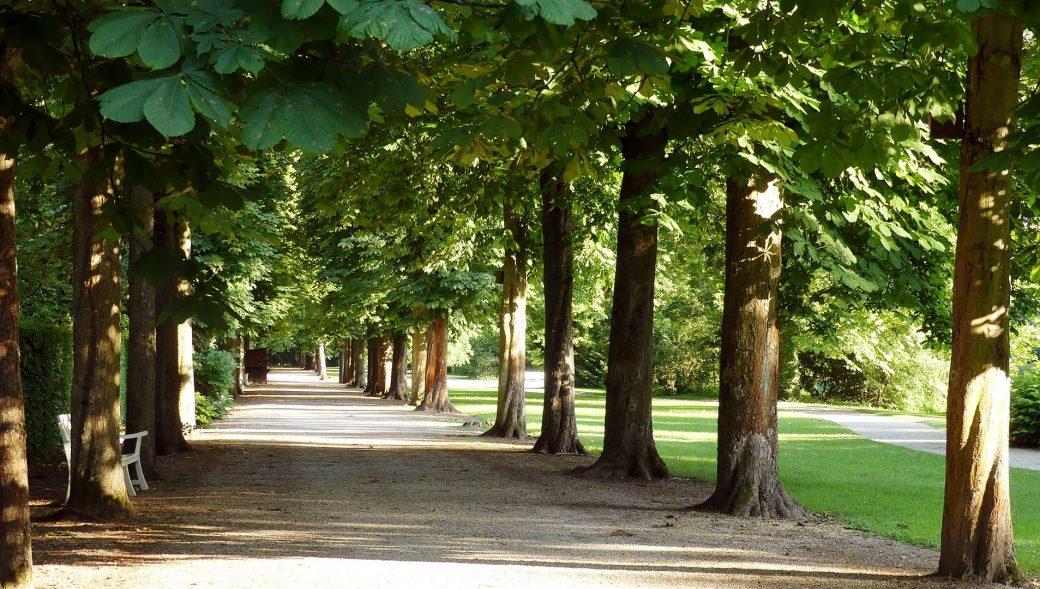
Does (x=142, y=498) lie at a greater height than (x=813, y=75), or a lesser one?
lesser

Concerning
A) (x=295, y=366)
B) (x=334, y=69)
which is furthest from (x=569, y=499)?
(x=295, y=366)

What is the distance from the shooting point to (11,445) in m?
6.75

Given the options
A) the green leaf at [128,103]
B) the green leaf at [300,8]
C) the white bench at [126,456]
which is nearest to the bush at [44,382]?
the white bench at [126,456]

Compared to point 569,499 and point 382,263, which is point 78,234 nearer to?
Answer: point 569,499

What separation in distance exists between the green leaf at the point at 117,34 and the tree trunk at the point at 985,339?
605 cm

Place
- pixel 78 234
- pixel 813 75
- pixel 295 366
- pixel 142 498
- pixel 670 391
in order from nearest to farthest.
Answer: pixel 813 75, pixel 78 234, pixel 142 498, pixel 670 391, pixel 295 366

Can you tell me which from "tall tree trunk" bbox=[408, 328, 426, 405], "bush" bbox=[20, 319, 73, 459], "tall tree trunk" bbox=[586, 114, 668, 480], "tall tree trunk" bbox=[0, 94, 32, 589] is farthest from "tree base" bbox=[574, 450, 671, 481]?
"tall tree trunk" bbox=[408, 328, 426, 405]

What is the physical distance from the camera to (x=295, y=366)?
137750 millimetres

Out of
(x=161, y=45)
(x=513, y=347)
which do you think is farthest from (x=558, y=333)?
(x=161, y=45)

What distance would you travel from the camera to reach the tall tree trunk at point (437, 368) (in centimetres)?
3222

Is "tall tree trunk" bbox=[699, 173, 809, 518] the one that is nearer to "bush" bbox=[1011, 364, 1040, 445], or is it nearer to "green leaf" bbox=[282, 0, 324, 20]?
"green leaf" bbox=[282, 0, 324, 20]

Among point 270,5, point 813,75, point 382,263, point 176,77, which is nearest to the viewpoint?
point 176,77

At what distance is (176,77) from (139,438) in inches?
426

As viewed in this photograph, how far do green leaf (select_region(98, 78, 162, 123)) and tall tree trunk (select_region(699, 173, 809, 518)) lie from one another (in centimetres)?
898
